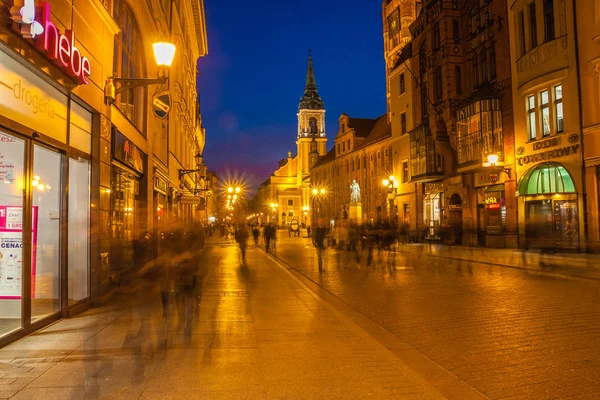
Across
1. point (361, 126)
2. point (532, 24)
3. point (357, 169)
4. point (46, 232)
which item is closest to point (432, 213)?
point (532, 24)

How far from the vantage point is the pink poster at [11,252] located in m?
7.04

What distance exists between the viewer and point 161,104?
18266mm

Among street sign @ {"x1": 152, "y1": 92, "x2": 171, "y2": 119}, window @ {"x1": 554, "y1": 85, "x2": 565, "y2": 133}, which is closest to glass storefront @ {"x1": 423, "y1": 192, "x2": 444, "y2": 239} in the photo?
window @ {"x1": 554, "y1": 85, "x2": 565, "y2": 133}

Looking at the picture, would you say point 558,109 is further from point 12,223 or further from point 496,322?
point 12,223

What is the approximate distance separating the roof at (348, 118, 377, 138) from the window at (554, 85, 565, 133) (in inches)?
1894

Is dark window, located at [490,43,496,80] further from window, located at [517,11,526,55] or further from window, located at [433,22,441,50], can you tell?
window, located at [433,22,441,50]

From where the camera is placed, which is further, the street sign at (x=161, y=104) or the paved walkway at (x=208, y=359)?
the street sign at (x=161, y=104)

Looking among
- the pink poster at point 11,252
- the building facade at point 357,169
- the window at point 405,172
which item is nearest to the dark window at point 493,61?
the window at point 405,172

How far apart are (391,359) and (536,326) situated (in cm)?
332

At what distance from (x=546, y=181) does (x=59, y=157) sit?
22.4 m

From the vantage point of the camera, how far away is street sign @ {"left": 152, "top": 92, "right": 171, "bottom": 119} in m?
17.8

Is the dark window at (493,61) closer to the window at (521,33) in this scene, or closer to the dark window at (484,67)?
the dark window at (484,67)

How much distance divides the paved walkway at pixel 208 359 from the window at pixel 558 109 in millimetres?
18761

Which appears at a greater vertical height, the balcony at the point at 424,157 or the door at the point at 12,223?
the balcony at the point at 424,157
